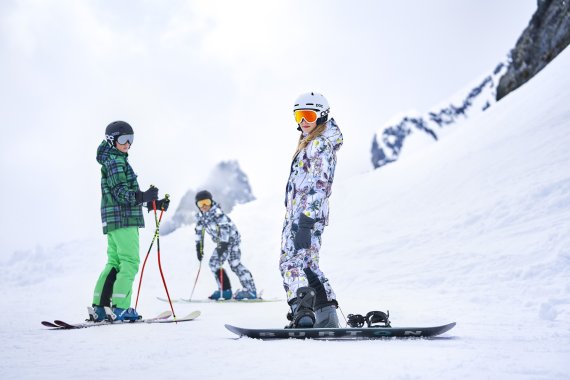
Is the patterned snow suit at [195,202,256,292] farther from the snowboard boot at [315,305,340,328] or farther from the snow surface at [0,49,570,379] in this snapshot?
the snowboard boot at [315,305,340,328]

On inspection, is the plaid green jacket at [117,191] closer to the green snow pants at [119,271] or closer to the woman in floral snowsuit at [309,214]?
the green snow pants at [119,271]

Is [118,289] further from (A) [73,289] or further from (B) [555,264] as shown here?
(A) [73,289]

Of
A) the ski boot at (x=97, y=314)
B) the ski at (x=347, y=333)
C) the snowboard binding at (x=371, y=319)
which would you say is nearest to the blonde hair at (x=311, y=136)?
the snowboard binding at (x=371, y=319)

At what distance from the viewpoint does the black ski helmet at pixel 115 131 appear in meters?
6.31

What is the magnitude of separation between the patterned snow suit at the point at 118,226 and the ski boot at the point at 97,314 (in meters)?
0.06

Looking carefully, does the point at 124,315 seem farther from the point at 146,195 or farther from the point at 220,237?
the point at 220,237

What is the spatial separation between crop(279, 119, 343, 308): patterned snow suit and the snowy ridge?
165 m

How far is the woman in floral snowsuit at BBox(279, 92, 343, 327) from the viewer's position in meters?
4.52

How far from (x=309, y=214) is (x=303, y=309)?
2.64 ft

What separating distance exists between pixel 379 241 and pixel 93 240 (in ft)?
44.4

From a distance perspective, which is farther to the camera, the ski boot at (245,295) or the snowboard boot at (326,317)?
the ski boot at (245,295)

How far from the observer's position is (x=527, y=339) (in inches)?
158

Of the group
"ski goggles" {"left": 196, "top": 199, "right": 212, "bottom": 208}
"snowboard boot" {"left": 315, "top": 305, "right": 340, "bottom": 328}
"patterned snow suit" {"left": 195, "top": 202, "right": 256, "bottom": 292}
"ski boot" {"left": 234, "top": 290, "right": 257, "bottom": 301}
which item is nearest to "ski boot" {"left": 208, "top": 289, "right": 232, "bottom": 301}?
"patterned snow suit" {"left": 195, "top": 202, "right": 256, "bottom": 292}

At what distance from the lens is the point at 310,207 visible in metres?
4.70
